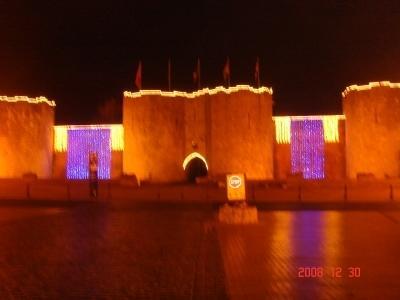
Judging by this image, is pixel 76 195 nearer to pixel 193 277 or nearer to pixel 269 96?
pixel 269 96

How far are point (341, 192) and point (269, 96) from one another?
1044 cm

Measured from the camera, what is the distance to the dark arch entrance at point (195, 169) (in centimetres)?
3553

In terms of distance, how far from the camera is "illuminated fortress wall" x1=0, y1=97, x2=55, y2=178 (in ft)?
114

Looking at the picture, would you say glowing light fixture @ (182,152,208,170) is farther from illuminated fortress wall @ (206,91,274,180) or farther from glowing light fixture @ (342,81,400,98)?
→ glowing light fixture @ (342,81,400,98)

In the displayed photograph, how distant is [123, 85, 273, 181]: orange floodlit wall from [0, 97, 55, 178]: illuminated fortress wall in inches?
206

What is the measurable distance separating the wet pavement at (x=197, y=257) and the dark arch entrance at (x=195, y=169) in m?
20.6

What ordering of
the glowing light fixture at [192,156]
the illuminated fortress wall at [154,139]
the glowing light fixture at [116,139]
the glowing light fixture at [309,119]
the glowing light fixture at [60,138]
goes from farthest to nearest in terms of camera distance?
1. the glowing light fixture at [60,138]
2. the glowing light fixture at [116,139]
3. the glowing light fixture at [192,156]
4. the illuminated fortress wall at [154,139]
5. the glowing light fixture at [309,119]

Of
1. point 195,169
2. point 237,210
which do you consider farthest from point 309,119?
point 237,210

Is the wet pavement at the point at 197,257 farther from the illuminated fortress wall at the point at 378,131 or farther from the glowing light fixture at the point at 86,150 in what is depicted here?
the glowing light fixture at the point at 86,150

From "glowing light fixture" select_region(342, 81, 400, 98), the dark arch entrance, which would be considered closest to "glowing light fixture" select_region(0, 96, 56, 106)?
the dark arch entrance

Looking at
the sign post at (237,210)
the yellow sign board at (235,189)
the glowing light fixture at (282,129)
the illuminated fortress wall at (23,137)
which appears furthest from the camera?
the illuminated fortress wall at (23,137)

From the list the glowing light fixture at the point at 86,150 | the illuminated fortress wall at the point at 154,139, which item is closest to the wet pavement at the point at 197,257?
the illuminated fortress wall at the point at 154,139

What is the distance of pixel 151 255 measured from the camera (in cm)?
920

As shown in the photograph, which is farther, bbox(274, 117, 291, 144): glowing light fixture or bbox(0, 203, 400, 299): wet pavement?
bbox(274, 117, 291, 144): glowing light fixture
